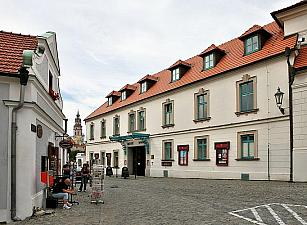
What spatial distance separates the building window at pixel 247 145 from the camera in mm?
22141

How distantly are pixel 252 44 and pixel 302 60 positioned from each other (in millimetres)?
4771

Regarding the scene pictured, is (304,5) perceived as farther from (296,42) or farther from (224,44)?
(224,44)

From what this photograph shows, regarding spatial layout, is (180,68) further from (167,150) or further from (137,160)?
(137,160)

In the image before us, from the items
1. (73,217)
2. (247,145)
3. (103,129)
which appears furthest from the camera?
(103,129)

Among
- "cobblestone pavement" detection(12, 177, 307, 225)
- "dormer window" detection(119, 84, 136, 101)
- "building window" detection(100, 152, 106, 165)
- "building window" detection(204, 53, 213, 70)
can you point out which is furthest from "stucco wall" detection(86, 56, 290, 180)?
"building window" detection(100, 152, 106, 165)

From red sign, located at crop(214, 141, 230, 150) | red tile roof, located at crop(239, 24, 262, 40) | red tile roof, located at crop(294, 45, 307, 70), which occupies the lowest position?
red sign, located at crop(214, 141, 230, 150)

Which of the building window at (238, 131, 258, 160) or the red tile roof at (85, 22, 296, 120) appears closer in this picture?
the red tile roof at (85, 22, 296, 120)

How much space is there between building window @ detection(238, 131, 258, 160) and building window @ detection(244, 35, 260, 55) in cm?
540

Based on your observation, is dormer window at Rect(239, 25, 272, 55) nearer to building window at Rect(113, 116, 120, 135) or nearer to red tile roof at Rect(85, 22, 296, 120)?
red tile roof at Rect(85, 22, 296, 120)

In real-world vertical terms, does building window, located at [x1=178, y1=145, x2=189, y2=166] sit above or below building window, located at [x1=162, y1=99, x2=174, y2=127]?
below

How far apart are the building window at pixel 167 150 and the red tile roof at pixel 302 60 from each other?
13.4 meters

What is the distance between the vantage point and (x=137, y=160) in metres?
36.4

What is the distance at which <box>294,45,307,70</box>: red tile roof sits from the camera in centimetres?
1920

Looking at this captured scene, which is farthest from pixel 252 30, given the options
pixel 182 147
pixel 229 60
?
pixel 182 147
